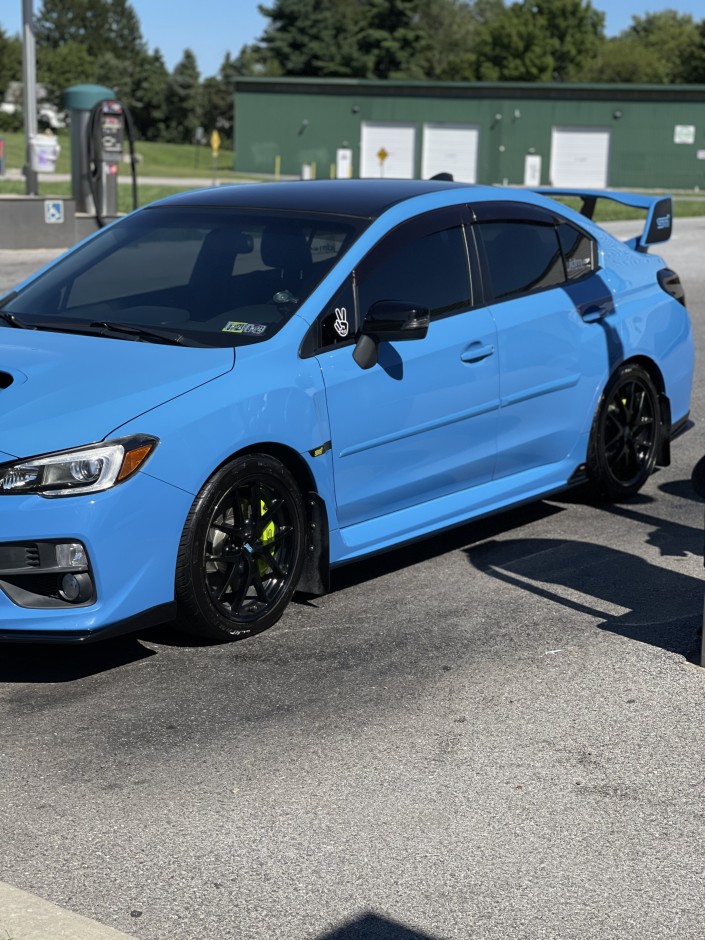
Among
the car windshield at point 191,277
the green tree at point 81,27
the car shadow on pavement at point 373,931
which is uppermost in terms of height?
the green tree at point 81,27

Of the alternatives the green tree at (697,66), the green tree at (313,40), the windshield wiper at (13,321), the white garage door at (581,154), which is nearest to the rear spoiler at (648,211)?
the windshield wiper at (13,321)

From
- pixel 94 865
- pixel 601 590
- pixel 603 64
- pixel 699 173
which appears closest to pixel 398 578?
pixel 601 590

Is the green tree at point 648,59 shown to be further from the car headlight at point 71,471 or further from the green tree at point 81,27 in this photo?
the car headlight at point 71,471

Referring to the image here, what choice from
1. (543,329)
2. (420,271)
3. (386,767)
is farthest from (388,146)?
(386,767)

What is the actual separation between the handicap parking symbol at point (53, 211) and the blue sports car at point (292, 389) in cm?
1486

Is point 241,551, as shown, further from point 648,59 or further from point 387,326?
point 648,59

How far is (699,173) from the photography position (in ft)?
193

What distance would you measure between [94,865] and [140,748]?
708mm

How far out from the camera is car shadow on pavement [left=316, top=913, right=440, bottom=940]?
9.89 ft

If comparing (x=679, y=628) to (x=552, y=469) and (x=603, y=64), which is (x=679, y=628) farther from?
(x=603, y=64)

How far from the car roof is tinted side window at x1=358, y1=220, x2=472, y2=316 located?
0.18 meters

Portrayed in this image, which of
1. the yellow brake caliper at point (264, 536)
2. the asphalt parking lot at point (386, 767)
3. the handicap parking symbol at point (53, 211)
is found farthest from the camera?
the handicap parking symbol at point (53, 211)

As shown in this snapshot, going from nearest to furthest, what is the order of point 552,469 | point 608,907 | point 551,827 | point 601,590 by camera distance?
1. point 608,907
2. point 551,827
3. point 601,590
4. point 552,469

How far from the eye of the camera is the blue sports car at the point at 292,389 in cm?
431
